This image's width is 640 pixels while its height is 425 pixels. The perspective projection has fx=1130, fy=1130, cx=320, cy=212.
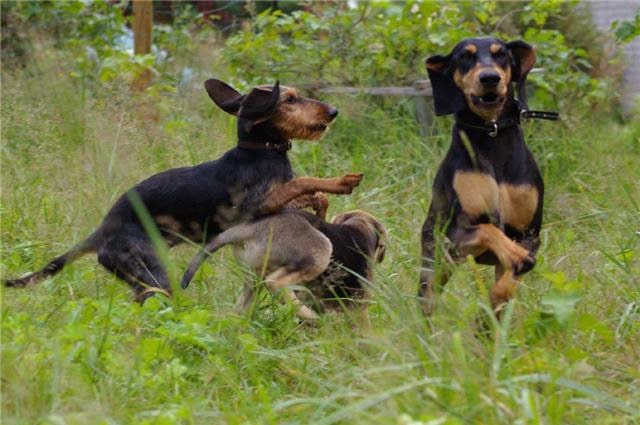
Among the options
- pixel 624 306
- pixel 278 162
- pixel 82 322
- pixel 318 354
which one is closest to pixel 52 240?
pixel 278 162

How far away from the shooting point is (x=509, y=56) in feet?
17.6

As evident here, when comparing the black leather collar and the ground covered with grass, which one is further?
the black leather collar

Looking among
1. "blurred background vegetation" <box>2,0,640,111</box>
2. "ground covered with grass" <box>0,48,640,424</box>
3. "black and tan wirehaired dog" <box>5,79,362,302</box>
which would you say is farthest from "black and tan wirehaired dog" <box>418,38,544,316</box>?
"blurred background vegetation" <box>2,0,640,111</box>

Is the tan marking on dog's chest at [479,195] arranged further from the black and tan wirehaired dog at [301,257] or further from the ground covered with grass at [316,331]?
the black and tan wirehaired dog at [301,257]

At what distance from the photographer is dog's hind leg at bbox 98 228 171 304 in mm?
5387

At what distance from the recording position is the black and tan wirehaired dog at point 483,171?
5.00 metres

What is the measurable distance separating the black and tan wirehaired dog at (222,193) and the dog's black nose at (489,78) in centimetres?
74

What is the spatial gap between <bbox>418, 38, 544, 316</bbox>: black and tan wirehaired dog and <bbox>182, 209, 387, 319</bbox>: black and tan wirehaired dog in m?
0.37

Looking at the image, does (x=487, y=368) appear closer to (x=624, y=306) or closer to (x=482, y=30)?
(x=624, y=306)

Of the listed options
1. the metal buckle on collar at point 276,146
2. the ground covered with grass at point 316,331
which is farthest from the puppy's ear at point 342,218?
the metal buckle on collar at point 276,146

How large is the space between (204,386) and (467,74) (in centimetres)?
202

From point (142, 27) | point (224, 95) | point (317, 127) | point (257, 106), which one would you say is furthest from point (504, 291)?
point (142, 27)

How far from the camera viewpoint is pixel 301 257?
17.0ft

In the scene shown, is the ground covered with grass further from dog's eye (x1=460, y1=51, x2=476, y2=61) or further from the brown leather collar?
dog's eye (x1=460, y1=51, x2=476, y2=61)
